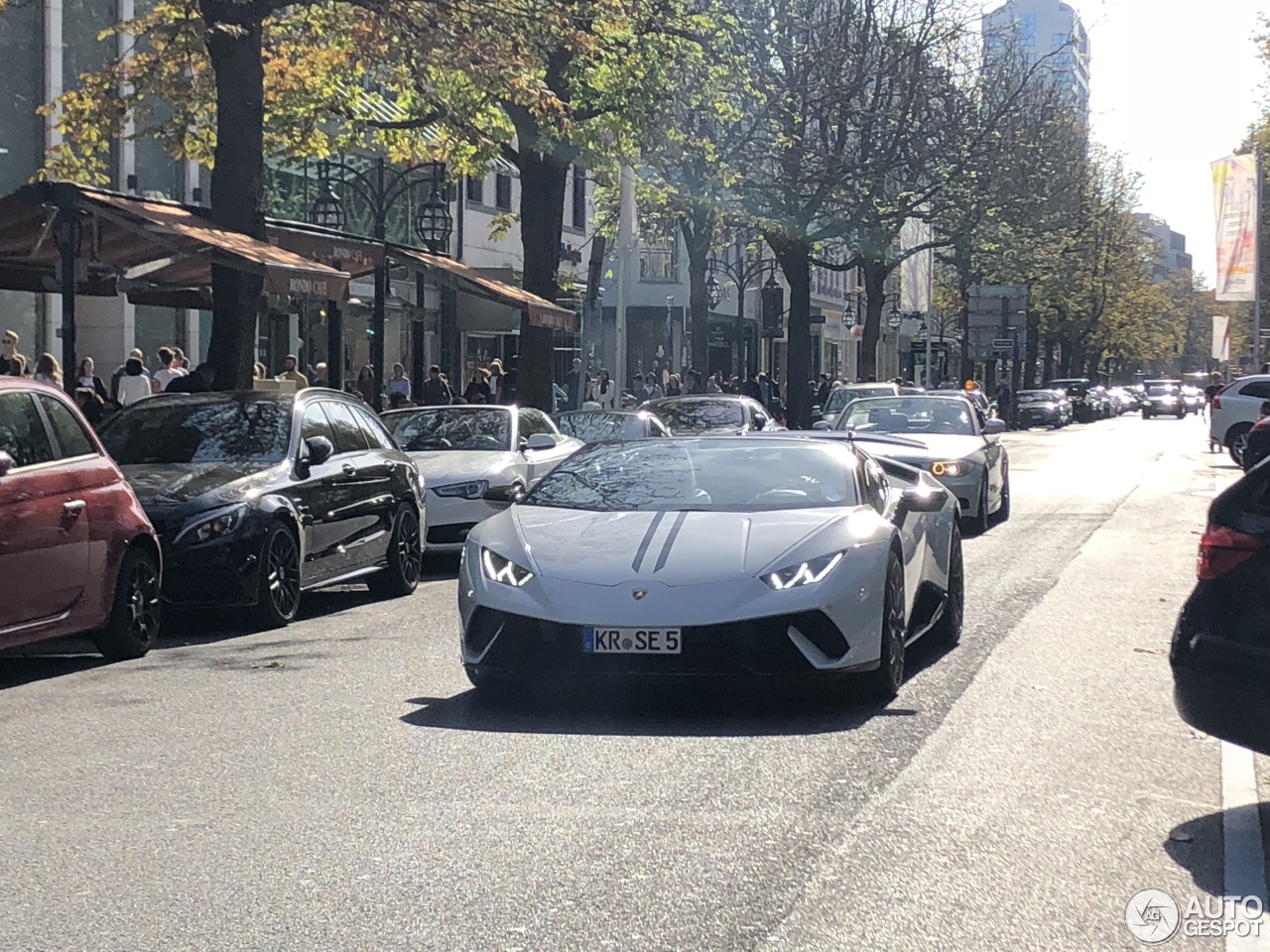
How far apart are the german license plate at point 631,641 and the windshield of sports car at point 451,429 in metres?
9.17

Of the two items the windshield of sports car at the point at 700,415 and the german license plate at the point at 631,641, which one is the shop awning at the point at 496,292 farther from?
the german license plate at the point at 631,641

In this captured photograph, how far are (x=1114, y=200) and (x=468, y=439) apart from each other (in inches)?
2848

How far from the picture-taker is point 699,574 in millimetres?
8203

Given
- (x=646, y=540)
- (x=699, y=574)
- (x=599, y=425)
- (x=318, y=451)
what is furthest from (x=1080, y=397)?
(x=699, y=574)

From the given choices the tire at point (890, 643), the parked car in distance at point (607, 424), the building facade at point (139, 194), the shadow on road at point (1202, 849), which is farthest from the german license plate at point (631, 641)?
the building facade at point (139, 194)

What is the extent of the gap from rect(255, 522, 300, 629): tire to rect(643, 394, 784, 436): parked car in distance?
35.2 feet

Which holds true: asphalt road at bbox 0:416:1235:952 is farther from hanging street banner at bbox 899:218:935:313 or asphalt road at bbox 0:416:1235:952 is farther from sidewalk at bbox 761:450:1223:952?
hanging street banner at bbox 899:218:935:313

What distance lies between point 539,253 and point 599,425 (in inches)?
232

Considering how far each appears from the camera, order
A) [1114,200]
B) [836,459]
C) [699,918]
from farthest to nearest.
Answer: [1114,200]
[836,459]
[699,918]

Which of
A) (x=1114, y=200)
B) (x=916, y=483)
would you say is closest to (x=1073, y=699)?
(x=916, y=483)

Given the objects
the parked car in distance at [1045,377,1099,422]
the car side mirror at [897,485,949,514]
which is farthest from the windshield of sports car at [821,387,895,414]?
the parked car in distance at [1045,377,1099,422]

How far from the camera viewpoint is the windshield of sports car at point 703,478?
9203mm

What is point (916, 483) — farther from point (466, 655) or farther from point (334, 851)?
point (334, 851)

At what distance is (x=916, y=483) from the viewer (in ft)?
35.7
